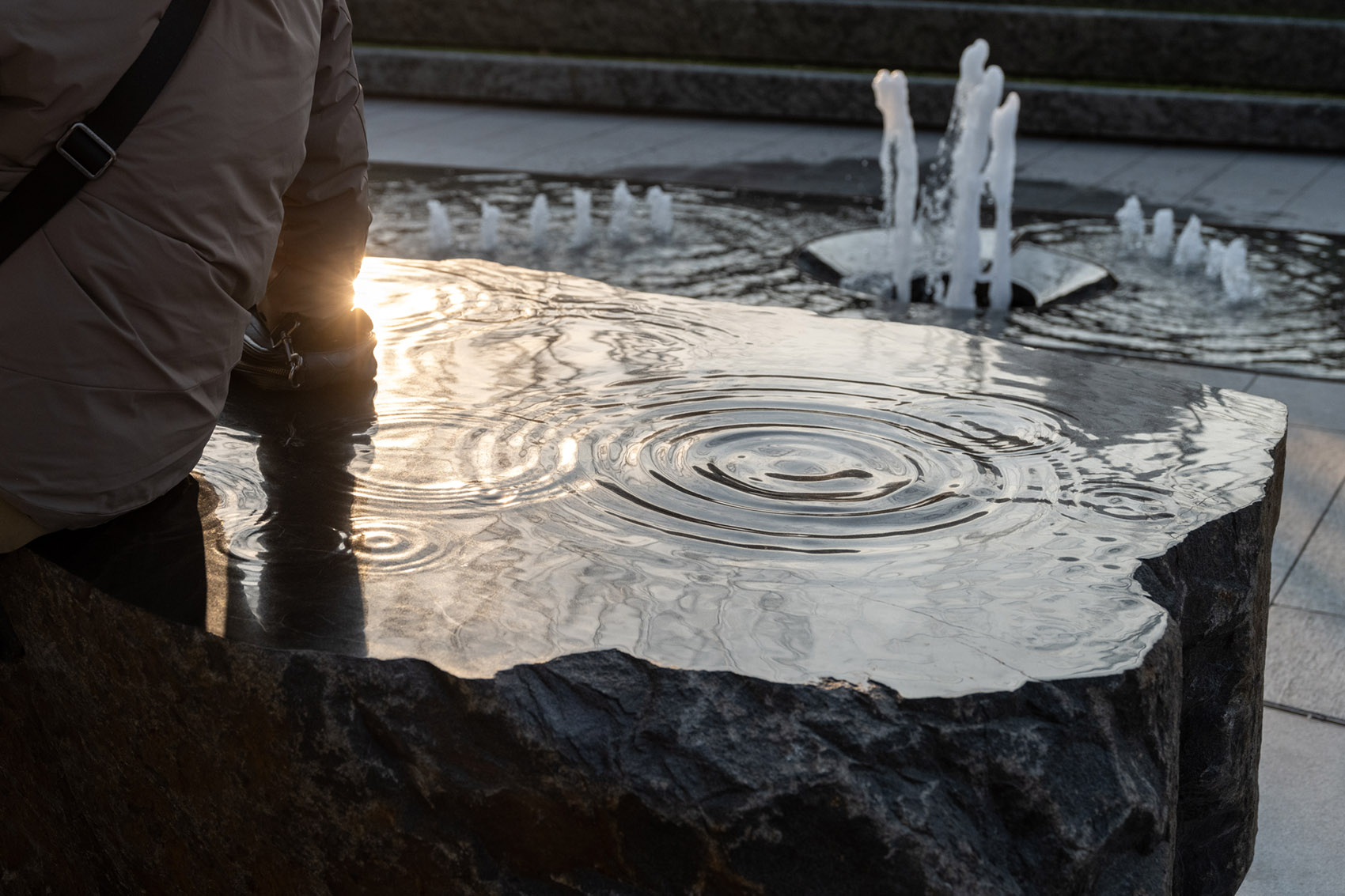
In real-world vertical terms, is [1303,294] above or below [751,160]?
below

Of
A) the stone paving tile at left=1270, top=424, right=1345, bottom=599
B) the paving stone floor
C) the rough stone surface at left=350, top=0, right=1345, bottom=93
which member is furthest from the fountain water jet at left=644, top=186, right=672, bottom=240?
the rough stone surface at left=350, top=0, right=1345, bottom=93

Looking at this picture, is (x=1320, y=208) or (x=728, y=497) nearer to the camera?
(x=728, y=497)

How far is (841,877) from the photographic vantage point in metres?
1.68

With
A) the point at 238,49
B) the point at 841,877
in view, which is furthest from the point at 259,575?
the point at 841,877

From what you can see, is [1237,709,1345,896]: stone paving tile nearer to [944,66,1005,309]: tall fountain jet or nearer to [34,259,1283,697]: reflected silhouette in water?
[34,259,1283,697]: reflected silhouette in water

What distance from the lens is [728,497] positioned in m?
2.28

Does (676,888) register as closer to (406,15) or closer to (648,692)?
(648,692)

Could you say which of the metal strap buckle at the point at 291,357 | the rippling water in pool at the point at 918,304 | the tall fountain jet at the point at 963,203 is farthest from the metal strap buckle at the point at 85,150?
the tall fountain jet at the point at 963,203

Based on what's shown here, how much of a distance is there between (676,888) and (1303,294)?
A: 4952mm

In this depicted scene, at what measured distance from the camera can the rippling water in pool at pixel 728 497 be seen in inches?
73.4

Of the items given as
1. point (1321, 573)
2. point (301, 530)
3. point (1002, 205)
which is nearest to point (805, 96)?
point (1002, 205)

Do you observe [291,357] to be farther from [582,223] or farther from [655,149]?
[655,149]

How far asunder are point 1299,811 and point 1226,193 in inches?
225

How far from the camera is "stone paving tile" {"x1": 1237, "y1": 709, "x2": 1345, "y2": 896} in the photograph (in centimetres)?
253
